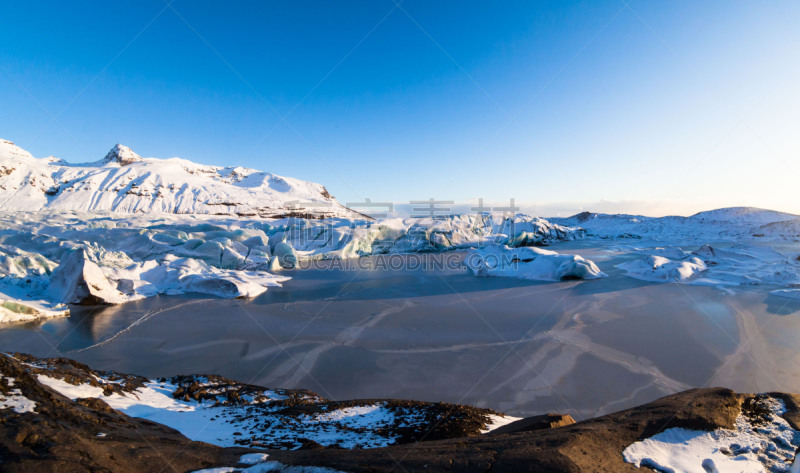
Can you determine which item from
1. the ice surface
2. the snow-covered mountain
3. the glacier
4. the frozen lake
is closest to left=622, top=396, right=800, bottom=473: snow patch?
the frozen lake

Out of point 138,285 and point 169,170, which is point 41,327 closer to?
point 138,285

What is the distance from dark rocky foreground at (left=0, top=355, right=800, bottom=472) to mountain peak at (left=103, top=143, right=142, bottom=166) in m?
58.8

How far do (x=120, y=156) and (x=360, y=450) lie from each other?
61.3m

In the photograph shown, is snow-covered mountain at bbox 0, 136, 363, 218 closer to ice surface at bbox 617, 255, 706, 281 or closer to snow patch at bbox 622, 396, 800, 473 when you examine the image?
ice surface at bbox 617, 255, 706, 281

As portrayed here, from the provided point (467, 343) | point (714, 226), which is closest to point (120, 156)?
point (467, 343)

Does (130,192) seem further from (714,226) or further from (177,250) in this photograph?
(714,226)

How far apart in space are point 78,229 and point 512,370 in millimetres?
15300

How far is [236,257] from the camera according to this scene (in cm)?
1033

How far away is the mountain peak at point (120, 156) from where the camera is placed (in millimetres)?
45781

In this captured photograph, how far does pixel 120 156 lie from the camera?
4594 cm

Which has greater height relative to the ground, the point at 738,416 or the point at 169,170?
the point at 169,170

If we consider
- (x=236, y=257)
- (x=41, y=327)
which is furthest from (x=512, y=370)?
(x=236, y=257)

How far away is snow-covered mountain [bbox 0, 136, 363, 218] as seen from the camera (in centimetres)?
2912

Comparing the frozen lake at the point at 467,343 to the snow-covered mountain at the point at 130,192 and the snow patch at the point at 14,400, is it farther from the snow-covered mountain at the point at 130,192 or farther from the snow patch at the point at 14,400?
the snow-covered mountain at the point at 130,192
